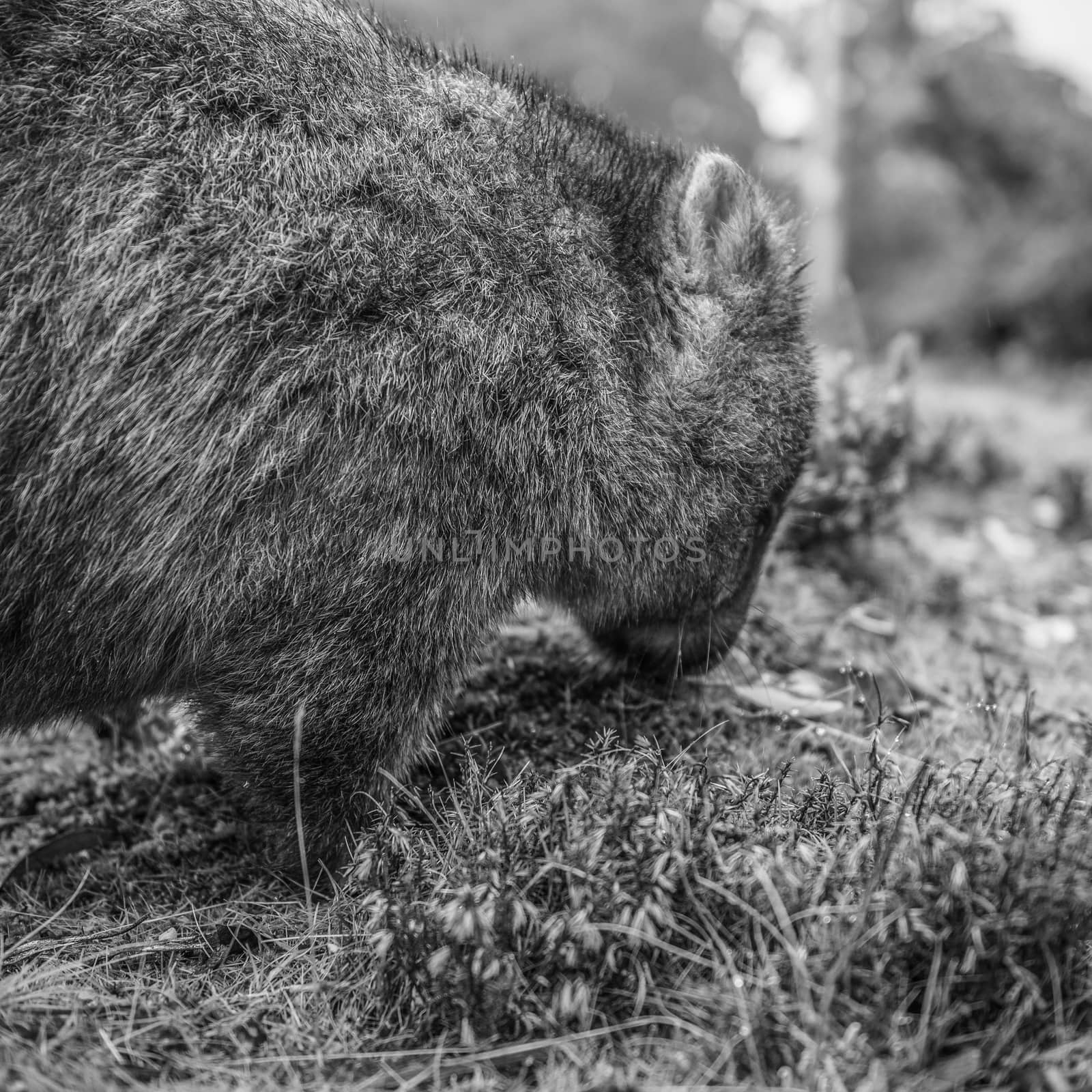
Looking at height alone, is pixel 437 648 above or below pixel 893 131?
below

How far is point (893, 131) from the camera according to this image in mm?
13438

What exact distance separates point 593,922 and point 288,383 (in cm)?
152

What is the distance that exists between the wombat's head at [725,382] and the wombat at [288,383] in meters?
0.17

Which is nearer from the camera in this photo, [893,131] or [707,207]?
[707,207]

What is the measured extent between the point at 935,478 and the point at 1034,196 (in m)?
8.37

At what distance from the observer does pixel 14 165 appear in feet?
8.48

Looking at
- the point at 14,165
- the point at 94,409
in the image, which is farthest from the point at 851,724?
the point at 14,165

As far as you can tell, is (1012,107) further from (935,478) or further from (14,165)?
(14,165)

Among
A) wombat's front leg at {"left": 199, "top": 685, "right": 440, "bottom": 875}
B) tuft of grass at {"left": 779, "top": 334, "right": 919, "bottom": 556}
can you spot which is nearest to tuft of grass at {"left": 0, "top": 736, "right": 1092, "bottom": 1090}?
wombat's front leg at {"left": 199, "top": 685, "right": 440, "bottom": 875}

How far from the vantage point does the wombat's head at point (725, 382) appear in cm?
326

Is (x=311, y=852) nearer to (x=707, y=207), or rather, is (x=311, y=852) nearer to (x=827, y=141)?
(x=707, y=207)

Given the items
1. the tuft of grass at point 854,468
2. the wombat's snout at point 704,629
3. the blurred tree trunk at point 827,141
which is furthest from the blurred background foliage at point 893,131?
the wombat's snout at point 704,629

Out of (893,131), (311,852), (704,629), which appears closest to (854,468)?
(704,629)

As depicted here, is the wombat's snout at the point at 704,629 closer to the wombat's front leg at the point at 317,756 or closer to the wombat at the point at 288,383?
the wombat at the point at 288,383
